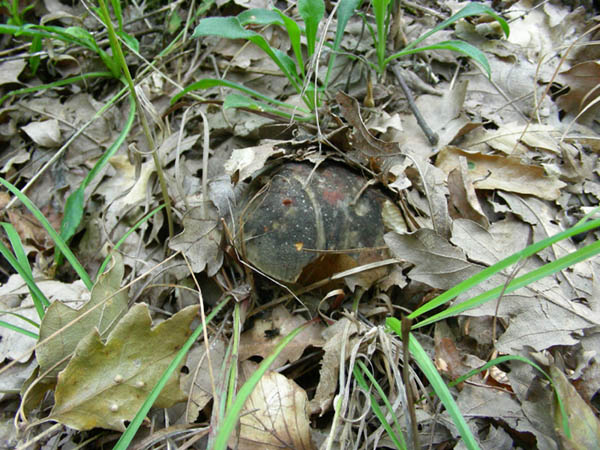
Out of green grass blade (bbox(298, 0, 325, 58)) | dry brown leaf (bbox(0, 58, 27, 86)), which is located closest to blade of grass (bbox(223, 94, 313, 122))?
green grass blade (bbox(298, 0, 325, 58))

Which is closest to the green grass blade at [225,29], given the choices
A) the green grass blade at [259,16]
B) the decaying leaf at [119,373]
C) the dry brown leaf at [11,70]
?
the green grass blade at [259,16]

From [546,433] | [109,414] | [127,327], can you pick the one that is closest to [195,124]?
[127,327]

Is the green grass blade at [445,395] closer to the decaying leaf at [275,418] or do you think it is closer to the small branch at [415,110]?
the decaying leaf at [275,418]

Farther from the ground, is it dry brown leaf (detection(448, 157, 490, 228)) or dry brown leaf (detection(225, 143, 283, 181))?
dry brown leaf (detection(225, 143, 283, 181))

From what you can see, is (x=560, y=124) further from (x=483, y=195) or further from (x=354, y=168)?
(x=354, y=168)

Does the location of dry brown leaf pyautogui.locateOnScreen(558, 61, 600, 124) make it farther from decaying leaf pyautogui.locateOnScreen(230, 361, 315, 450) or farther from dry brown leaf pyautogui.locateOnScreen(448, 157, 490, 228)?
decaying leaf pyautogui.locateOnScreen(230, 361, 315, 450)

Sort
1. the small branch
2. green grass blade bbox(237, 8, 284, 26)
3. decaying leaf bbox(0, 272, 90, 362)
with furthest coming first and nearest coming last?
1. the small branch
2. green grass blade bbox(237, 8, 284, 26)
3. decaying leaf bbox(0, 272, 90, 362)
